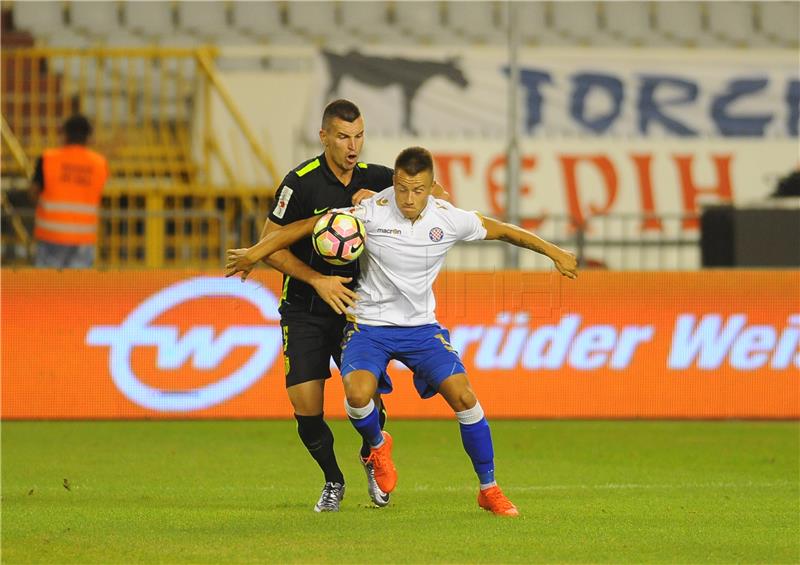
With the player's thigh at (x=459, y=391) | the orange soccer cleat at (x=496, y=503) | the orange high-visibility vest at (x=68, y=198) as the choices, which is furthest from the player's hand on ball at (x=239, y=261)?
the orange high-visibility vest at (x=68, y=198)

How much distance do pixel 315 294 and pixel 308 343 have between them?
0.26m

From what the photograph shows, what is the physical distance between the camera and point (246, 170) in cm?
2192

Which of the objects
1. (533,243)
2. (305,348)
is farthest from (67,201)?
(533,243)

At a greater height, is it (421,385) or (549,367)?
(421,385)

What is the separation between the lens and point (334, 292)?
8008mm

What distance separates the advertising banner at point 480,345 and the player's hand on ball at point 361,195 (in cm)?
573

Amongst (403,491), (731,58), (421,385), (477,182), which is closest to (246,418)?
(403,491)

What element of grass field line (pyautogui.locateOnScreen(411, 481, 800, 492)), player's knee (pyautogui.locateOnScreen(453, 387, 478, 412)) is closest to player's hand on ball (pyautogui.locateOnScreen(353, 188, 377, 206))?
player's knee (pyautogui.locateOnScreen(453, 387, 478, 412))

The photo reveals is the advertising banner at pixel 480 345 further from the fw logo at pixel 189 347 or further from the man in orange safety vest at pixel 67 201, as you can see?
the man in orange safety vest at pixel 67 201

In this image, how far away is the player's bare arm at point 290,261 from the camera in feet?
26.3

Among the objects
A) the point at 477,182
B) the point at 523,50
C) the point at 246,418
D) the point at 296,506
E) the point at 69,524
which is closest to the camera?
the point at 69,524

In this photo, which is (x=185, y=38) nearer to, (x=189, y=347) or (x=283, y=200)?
(x=189, y=347)

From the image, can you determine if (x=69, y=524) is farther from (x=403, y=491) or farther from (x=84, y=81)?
(x=84, y=81)

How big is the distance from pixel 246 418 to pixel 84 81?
31.6 ft
